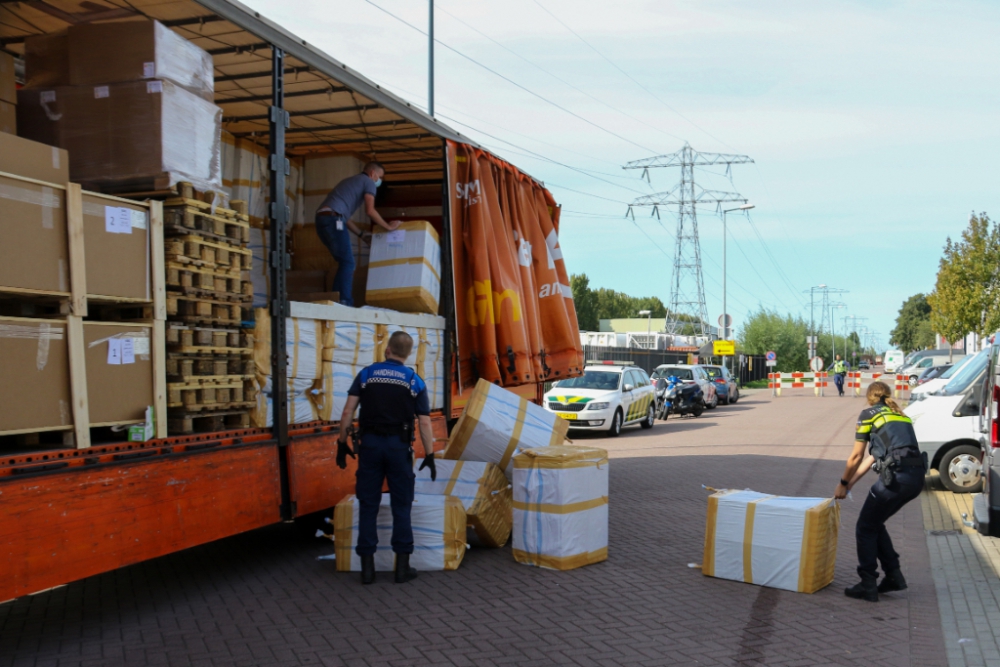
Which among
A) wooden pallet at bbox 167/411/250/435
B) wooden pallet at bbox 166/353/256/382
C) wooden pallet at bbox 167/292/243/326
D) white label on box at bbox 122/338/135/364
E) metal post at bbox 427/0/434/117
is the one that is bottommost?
wooden pallet at bbox 167/411/250/435

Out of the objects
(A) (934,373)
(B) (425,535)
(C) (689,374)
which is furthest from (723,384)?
(B) (425,535)

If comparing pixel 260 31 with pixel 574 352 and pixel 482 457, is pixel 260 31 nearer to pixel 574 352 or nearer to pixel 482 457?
pixel 482 457

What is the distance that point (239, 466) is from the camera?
613cm

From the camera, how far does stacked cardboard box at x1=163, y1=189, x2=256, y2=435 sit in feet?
18.6

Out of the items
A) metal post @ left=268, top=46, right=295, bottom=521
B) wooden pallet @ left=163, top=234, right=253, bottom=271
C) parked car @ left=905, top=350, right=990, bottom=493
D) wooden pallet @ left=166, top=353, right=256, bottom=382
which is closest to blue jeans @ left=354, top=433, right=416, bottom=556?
metal post @ left=268, top=46, right=295, bottom=521

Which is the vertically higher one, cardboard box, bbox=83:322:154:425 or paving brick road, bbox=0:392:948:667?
cardboard box, bbox=83:322:154:425

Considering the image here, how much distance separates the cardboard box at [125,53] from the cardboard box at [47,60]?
4.4 inches

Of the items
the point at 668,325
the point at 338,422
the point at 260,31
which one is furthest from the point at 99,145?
the point at 668,325

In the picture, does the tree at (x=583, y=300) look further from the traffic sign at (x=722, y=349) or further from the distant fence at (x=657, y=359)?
the traffic sign at (x=722, y=349)

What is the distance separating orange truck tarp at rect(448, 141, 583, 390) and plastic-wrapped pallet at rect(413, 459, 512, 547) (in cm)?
187

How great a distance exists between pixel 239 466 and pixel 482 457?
2490 mm

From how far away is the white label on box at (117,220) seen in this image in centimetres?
518

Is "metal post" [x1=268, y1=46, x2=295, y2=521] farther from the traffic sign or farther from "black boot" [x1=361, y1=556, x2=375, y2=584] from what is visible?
the traffic sign

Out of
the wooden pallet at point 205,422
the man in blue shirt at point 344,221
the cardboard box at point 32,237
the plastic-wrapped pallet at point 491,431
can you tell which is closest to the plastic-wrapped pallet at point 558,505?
the plastic-wrapped pallet at point 491,431
